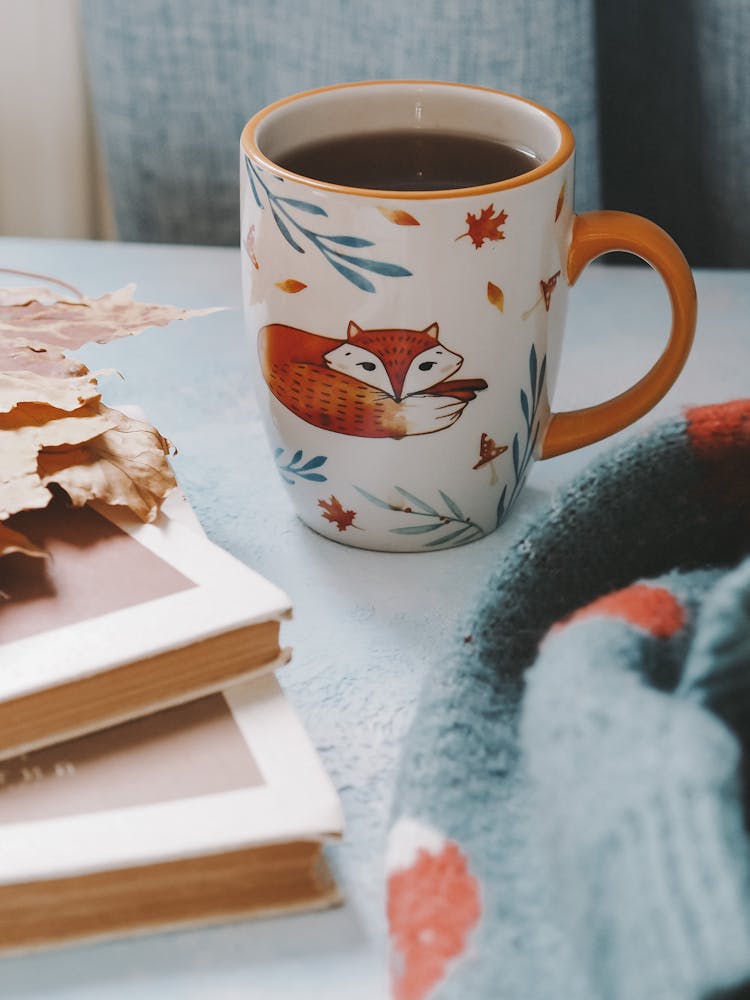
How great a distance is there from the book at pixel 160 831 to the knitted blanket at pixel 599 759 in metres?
0.03

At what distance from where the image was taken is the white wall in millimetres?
859

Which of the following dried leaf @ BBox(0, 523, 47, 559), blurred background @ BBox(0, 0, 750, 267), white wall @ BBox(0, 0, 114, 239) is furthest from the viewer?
white wall @ BBox(0, 0, 114, 239)

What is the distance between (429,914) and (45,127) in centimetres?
79

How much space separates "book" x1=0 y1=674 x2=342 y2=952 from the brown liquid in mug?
23cm

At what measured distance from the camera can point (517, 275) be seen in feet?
1.33

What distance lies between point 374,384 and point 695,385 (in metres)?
0.23

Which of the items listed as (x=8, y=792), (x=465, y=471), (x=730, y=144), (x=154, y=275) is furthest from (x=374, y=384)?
(x=730, y=144)

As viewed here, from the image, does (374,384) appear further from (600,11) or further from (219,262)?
(600,11)

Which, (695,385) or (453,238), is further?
(695,385)

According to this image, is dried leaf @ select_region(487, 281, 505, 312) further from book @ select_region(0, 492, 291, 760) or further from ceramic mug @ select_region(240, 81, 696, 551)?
book @ select_region(0, 492, 291, 760)

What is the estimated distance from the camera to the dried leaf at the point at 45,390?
0.41m

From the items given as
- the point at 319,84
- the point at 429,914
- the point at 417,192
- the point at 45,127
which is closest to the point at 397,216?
the point at 417,192

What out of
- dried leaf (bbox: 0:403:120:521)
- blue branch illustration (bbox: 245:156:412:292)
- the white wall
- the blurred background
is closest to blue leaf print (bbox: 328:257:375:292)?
blue branch illustration (bbox: 245:156:412:292)

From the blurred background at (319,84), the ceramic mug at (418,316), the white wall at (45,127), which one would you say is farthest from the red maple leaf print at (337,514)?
the white wall at (45,127)
